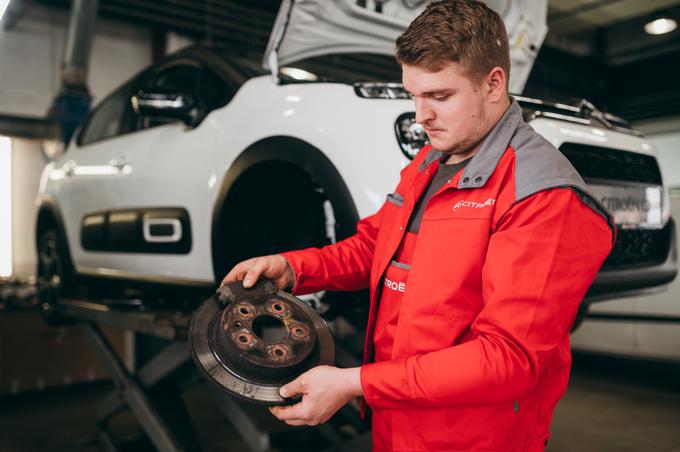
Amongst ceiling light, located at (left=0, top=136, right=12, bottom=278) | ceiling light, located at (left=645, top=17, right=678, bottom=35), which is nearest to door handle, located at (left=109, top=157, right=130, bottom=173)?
ceiling light, located at (left=0, top=136, right=12, bottom=278)

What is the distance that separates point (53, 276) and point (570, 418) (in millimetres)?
3033

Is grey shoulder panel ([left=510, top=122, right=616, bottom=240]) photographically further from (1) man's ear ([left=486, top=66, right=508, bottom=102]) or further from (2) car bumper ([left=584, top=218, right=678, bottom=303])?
(2) car bumper ([left=584, top=218, right=678, bottom=303])

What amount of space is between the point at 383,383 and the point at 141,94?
1.71m

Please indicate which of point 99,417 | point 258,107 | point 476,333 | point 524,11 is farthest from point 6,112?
point 476,333

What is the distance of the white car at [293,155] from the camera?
1.82 meters

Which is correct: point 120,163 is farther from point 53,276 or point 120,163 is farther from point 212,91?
point 53,276

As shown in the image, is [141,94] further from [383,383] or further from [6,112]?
[6,112]

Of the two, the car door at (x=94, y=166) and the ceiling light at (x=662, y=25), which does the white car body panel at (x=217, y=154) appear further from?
the ceiling light at (x=662, y=25)

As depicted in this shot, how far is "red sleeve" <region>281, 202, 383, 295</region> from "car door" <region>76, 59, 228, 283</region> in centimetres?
104

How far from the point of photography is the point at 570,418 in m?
3.44

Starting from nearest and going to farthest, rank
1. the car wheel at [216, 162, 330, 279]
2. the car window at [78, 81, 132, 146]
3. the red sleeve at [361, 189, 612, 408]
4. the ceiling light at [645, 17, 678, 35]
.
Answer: the red sleeve at [361, 189, 612, 408] < the car wheel at [216, 162, 330, 279] < the car window at [78, 81, 132, 146] < the ceiling light at [645, 17, 678, 35]

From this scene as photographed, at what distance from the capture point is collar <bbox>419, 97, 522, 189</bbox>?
3.10 ft

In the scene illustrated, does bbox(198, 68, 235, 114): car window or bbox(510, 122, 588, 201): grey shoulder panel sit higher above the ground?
bbox(198, 68, 235, 114): car window

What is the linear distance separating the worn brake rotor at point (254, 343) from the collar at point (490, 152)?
0.38 meters
